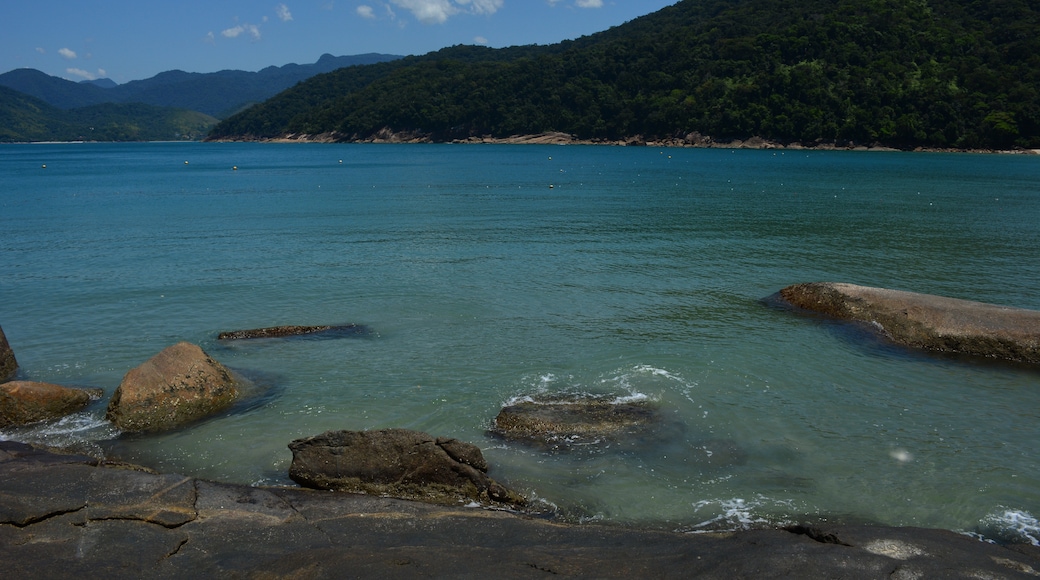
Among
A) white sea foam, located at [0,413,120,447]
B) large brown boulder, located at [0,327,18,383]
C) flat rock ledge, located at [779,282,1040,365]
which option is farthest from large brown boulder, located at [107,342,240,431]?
flat rock ledge, located at [779,282,1040,365]

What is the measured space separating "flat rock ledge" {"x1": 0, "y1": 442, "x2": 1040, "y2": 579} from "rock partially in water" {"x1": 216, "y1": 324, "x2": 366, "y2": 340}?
24.0 ft

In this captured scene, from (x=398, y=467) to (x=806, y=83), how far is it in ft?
460

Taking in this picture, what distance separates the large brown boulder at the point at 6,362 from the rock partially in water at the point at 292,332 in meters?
3.79

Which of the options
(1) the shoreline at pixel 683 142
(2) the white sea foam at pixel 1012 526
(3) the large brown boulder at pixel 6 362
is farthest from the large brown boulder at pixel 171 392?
(1) the shoreline at pixel 683 142

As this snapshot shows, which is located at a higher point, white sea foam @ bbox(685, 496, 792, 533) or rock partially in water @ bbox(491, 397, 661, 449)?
rock partially in water @ bbox(491, 397, 661, 449)

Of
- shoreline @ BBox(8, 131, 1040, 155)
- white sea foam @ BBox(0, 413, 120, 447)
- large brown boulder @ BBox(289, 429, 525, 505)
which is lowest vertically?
white sea foam @ BBox(0, 413, 120, 447)

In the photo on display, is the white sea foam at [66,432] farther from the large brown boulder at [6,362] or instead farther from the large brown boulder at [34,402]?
the large brown boulder at [6,362]

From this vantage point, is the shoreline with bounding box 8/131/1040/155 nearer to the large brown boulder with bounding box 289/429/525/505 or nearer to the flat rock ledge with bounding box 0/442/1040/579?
the flat rock ledge with bounding box 0/442/1040/579

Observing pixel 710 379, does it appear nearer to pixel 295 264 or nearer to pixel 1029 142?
pixel 295 264

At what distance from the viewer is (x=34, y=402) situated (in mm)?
11672

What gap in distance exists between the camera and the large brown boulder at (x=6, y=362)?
13.8 m

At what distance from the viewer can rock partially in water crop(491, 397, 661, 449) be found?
10875 mm

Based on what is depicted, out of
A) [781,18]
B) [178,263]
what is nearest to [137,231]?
[178,263]

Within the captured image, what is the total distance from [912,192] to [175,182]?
60.4 meters
